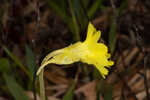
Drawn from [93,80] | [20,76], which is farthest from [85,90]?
[20,76]

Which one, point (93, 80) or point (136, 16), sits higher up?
point (136, 16)

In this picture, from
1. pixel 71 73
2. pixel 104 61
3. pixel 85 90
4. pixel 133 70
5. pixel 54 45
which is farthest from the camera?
pixel 54 45

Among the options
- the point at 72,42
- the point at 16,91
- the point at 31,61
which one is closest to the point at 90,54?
the point at 31,61

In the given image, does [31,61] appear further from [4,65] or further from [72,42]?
[72,42]

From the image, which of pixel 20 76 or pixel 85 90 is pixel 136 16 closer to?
pixel 85 90

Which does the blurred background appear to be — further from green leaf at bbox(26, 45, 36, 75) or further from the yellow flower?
the yellow flower

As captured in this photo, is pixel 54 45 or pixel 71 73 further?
pixel 54 45

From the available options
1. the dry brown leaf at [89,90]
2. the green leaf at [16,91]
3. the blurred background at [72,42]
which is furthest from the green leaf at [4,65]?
the dry brown leaf at [89,90]
